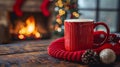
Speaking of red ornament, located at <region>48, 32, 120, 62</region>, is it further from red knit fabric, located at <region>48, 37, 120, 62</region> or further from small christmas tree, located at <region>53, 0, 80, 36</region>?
small christmas tree, located at <region>53, 0, 80, 36</region>

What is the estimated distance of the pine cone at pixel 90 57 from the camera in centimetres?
63

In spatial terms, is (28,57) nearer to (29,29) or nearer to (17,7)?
(17,7)

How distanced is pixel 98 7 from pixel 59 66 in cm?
262

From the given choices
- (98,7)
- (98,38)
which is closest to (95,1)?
(98,7)

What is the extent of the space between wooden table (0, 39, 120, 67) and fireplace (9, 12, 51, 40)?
240 centimetres

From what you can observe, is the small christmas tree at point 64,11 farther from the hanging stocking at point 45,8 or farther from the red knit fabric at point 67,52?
the red knit fabric at point 67,52

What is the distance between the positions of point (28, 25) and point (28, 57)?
2643 millimetres

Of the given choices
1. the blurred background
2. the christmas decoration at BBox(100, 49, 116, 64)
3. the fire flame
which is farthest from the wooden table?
the fire flame

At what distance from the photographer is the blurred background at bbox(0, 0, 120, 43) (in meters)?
3.07

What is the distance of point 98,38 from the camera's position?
2.70 feet

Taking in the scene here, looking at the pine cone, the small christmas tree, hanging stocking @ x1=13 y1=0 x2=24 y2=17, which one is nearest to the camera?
the pine cone

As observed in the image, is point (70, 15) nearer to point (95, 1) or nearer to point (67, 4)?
point (67, 4)

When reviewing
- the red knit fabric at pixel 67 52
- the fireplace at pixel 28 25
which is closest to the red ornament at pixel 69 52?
the red knit fabric at pixel 67 52

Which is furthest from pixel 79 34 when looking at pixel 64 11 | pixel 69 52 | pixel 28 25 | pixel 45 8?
pixel 28 25
